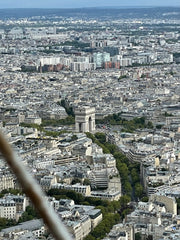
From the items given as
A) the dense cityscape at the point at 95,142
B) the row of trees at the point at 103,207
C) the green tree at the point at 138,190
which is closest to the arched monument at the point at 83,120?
the dense cityscape at the point at 95,142

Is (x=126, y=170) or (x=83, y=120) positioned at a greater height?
(x=83, y=120)

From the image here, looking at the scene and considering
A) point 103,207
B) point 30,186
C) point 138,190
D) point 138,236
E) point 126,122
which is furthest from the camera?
point 126,122

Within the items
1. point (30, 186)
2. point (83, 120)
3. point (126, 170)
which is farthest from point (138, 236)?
point (83, 120)

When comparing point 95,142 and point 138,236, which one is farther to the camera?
point 95,142

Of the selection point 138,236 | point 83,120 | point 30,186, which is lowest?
point 138,236

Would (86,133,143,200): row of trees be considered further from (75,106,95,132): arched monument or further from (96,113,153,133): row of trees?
(96,113,153,133): row of trees

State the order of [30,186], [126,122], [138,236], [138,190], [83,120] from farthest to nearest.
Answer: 1. [126,122]
2. [83,120]
3. [138,190]
4. [138,236]
5. [30,186]

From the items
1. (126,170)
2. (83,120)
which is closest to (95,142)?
(83,120)

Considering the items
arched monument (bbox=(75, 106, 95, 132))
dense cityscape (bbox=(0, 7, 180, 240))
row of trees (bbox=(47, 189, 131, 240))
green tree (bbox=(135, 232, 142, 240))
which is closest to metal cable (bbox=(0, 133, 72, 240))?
dense cityscape (bbox=(0, 7, 180, 240))

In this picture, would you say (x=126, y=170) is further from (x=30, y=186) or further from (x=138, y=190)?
(x=30, y=186)
